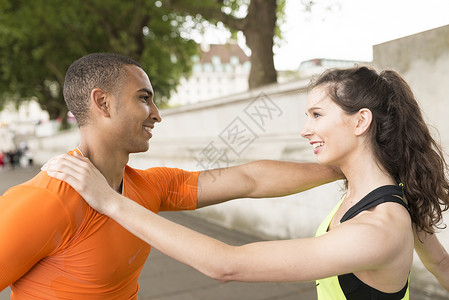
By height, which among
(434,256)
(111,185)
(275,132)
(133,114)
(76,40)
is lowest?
(275,132)

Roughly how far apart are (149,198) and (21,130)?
83.3 metres

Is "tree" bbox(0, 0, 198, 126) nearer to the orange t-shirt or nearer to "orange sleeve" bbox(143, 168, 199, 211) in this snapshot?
"orange sleeve" bbox(143, 168, 199, 211)

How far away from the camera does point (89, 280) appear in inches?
73.9

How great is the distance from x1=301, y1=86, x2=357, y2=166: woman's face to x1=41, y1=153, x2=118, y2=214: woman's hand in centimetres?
89

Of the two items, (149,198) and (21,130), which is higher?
(149,198)

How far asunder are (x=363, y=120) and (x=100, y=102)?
1164 mm

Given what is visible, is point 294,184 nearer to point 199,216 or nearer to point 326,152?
point 326,152

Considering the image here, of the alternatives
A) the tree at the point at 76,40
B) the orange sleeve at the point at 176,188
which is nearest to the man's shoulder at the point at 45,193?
the orange sleeve at the point at 176,188

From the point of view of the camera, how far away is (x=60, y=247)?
5.91 ft

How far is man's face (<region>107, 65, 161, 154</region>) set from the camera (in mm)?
2068

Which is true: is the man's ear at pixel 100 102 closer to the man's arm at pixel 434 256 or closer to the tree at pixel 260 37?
the man's arm at pixel 434 256

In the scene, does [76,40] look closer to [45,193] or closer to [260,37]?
[260,37]

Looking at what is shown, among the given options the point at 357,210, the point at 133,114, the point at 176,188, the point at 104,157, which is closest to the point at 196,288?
the point at 176,188

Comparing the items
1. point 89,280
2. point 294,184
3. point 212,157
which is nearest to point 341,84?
point 294,184
